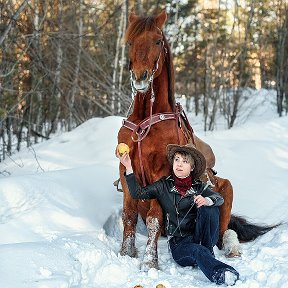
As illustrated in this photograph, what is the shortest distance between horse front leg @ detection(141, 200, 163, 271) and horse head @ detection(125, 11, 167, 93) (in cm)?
101

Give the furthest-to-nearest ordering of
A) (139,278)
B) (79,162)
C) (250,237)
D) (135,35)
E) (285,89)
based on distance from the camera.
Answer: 1. (285,89)
2. (79,162)
3. (250,237)
4. (135,35)
5. (139,278)

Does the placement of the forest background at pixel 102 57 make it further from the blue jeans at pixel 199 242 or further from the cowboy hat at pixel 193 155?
the blue jeans at pixel 199 242

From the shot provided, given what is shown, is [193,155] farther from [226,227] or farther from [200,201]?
[226,227]

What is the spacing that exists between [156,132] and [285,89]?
15457mm

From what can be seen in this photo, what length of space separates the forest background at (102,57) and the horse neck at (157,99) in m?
2.82

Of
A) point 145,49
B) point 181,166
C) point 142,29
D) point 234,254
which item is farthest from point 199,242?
point 142,29

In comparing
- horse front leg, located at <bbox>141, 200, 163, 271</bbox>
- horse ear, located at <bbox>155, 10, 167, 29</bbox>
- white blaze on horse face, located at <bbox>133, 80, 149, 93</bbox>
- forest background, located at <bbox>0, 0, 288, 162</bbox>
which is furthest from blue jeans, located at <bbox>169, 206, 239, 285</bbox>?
forest background, located at <bbox>0, 0, 288, 162</bbox>

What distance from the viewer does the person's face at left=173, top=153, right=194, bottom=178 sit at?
3.48 meters

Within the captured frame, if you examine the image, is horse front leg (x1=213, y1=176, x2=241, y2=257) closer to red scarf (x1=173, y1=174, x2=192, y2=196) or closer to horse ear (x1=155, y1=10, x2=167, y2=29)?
red scarf (x1=173, y1=174, x2=192, y2=196)

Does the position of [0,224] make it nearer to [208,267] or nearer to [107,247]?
[107,247]

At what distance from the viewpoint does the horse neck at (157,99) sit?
3713mm

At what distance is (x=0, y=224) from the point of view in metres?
3.65

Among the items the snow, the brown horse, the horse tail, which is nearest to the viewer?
the snow

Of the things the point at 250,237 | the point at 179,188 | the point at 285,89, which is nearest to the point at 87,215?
the point at 179,188
